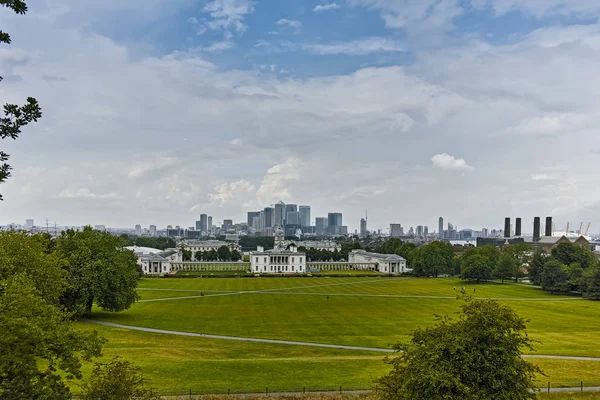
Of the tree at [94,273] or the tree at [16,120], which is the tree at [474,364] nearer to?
the tree at [16,120]

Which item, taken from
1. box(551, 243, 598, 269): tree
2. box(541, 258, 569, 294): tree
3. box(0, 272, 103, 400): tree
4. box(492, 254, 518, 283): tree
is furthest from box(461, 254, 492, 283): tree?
box(0, 272, 103, 400): tree

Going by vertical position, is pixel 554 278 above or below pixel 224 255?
above

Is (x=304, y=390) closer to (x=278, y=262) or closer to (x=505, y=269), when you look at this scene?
(x=505, y=269)

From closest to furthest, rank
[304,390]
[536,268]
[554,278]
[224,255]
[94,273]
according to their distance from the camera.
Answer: [304,390], [94,273], [554,278], [536,268], [224,255]

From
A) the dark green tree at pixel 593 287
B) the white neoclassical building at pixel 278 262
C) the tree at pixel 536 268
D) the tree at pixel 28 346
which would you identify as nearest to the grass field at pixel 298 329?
the dark green tree at pixel 593 287

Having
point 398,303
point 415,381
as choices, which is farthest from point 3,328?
point 398,303

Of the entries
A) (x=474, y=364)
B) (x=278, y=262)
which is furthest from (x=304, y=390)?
(x=278, y=262)
